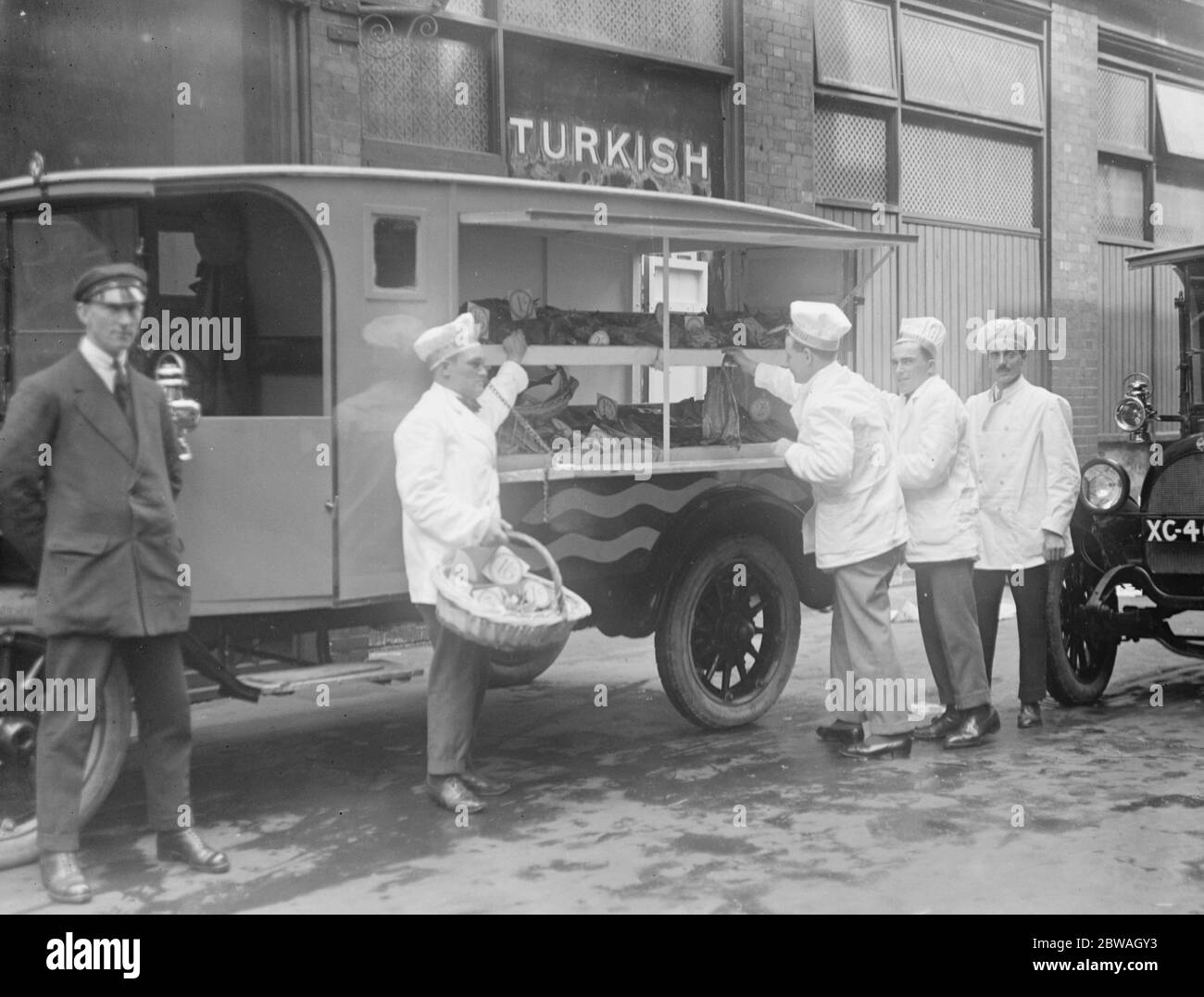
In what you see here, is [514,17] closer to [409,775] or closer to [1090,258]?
[409,775]

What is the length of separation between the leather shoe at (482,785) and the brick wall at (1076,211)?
32.1 ft

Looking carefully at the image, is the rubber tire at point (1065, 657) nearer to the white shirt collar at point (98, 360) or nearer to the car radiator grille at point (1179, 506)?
the car radiator grille at point (1179, 506)

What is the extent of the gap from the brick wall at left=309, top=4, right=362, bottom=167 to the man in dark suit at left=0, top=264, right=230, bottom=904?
4.24 metres

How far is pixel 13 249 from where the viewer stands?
598cm

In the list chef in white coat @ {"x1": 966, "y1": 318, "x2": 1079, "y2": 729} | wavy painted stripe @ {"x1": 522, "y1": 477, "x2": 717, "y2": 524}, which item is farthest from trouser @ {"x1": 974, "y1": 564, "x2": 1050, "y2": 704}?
wavy painted stripe @ {"x1": 522, "y1": 477, "x2": 717, "y2": 524}

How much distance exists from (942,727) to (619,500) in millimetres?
1905

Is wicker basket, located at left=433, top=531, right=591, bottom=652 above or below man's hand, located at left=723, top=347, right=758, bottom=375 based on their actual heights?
below

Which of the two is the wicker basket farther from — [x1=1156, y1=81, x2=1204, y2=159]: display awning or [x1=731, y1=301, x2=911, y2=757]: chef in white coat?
[x1=1156, y1=81, x2=1204, y2=159]: display awning

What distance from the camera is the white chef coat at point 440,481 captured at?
5801 millimetres

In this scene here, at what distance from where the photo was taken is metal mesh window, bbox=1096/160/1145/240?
15.4 meters

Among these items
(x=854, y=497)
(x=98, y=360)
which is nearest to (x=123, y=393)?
(x=98, y=360)

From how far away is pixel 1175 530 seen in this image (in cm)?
803
